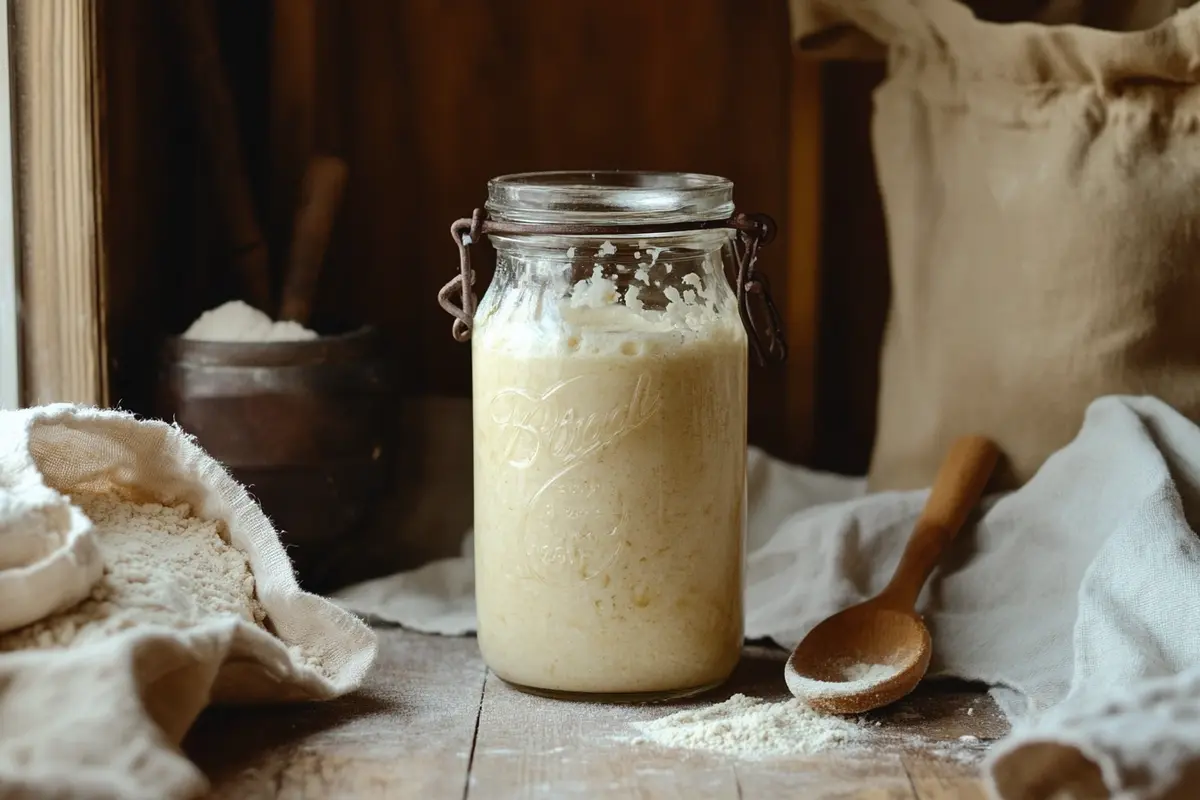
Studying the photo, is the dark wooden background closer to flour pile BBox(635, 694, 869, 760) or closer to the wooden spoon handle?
the wooden spoon handle

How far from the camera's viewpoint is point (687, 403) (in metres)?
0.87

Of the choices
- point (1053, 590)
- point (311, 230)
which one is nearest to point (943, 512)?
point (1053, 590)

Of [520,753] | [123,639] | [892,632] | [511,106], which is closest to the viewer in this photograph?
[123,639]

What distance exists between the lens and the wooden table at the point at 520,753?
757mm

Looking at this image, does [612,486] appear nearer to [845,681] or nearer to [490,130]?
[845,681]

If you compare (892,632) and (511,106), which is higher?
(511,106)

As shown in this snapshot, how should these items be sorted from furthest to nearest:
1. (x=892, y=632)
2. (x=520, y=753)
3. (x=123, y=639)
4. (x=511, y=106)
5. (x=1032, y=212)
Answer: (x=511, y=106) → (x=1032, y=212) → (x=892, y=632) → (x=520, y=753) → (x=123, y=639)

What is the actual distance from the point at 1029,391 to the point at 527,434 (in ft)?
1.30

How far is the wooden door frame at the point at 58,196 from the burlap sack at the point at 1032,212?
517 mm

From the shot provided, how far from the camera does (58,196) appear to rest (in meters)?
0.96

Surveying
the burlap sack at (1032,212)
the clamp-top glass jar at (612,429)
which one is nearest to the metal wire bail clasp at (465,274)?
the clamp-top glass jar at (612,429)

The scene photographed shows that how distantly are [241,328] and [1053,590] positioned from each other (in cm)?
58

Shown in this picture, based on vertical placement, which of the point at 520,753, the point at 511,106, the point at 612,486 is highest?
the point at 511,106

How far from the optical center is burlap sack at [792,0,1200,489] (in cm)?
100
